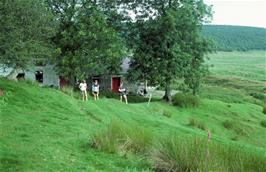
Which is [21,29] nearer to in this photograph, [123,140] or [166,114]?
[123,140]

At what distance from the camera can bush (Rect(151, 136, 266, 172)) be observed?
10516 mm

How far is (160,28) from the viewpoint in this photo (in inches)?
1854

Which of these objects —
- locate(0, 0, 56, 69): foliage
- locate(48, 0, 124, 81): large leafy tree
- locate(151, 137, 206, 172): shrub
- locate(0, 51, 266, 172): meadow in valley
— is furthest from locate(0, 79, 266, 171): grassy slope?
locate(48, 0, 124, 81): large leafy tree

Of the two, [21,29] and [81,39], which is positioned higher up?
[81,39]

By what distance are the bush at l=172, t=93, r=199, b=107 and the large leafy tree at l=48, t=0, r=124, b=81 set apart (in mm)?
7166

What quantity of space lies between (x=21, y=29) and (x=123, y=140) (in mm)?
15997

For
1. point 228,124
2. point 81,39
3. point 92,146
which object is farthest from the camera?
point 81,39

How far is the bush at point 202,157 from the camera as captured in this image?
10516 mm

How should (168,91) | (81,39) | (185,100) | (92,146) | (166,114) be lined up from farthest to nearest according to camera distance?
(185,100) < (168,91) < (81,39) < (166,114) < (92,146)

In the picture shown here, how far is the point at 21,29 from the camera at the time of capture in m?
27.6

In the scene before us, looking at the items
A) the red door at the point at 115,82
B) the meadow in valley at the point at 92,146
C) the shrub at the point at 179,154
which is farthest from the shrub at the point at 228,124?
the shrub at the point at 179,154

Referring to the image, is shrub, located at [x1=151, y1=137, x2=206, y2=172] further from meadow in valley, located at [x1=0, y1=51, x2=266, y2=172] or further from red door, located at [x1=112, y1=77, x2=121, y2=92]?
red door, located at [x1=112, y1=77, x2=121, y2=92]

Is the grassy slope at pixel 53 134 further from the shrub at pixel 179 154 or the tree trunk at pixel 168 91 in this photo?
the tree trunk at pixel 168 91

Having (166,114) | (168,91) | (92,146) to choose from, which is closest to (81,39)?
(168,91)
